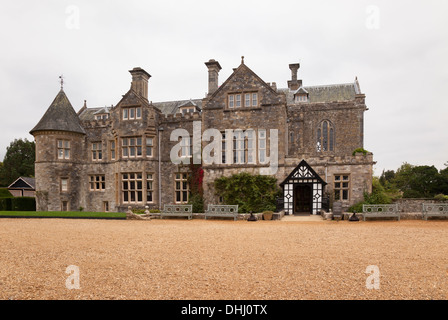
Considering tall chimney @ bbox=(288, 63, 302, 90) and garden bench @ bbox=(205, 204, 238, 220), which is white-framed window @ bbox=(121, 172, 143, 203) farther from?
tall chimney @ bbox=(288, 63, 302, 90)

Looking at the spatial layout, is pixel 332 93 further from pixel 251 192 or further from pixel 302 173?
pixel 251 192

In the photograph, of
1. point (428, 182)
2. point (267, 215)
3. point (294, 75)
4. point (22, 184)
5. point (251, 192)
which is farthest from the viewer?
point (22, 184)

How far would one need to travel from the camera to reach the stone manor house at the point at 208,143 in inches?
763

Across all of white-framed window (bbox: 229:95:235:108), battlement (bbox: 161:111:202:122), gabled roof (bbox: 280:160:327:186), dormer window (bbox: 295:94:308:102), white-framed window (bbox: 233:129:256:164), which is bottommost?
gabled roof (bbox: 280:160:327:186)

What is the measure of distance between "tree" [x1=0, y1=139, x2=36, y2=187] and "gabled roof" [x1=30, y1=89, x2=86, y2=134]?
34703mm

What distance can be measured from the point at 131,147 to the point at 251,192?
434 inches

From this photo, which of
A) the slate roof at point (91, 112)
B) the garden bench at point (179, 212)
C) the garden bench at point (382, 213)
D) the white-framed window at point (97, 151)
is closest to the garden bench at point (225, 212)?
the garden bench at point (179, 212)

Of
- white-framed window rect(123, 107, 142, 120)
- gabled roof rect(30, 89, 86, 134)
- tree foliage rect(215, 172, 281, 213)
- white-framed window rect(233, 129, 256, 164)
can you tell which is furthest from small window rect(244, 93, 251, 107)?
gabled roof rect(30, 89, 86, 134)

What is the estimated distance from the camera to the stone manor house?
19.4 metres

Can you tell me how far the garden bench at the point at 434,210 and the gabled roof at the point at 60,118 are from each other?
26.4 m

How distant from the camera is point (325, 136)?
90.8 feet

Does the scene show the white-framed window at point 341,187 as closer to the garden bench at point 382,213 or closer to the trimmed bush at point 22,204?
the garden bench at point 382,213

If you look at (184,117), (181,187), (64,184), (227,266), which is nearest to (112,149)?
(64,184)

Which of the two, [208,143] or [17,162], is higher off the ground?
[208,143]
